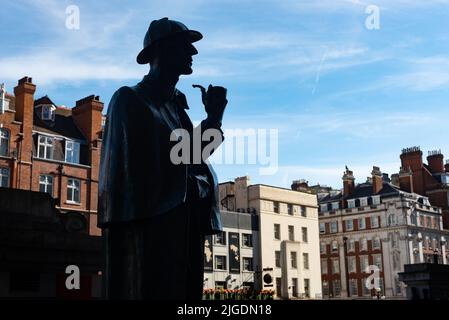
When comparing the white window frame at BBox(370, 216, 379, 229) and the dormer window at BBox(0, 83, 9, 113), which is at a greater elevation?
the dormer window at BBox(0, 83, 9, 113)

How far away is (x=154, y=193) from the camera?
5562 mm

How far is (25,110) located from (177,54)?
4354 cm

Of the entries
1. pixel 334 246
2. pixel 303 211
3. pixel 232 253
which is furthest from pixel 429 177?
pixel 232 253

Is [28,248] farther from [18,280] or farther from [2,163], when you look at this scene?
[2,163]

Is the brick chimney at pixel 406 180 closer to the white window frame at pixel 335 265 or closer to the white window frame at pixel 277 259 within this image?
the white window frame at pixel 335 265

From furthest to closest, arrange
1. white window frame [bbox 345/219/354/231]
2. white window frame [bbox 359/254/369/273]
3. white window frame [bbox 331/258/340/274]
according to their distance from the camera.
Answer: white window frame [bbox 345/219/354/231], white window frame [bbox 331/258/340/274], white window frame [bbox 359/254/369/273]

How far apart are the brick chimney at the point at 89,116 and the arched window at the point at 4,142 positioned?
7280 millimetres

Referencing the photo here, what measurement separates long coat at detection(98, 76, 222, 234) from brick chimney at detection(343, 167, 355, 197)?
83.0m

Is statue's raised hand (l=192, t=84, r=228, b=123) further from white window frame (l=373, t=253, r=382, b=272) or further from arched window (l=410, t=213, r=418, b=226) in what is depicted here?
arched window (l=410, t=213, r=418, b=226)

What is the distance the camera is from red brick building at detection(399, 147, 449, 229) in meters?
88.6

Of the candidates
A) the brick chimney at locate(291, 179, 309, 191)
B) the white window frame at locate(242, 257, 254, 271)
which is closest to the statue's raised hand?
the white window frame at locate(242, 257, 254, 271)

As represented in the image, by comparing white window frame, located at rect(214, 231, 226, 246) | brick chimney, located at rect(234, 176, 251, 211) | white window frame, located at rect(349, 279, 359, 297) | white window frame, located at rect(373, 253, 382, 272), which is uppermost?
brick chimney, located at rect(234, 176, 251, 211)

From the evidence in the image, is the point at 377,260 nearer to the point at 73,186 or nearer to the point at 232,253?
the point at 232,253

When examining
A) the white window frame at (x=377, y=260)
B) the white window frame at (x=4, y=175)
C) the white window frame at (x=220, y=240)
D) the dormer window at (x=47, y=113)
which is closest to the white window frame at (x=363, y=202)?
the white window frame at (x=377, y=260)
